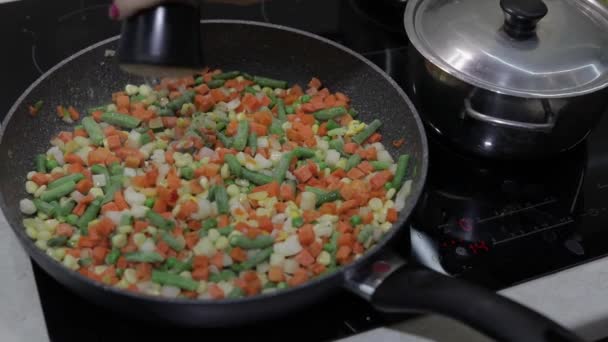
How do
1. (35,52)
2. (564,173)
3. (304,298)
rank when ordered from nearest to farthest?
(304,298)
(564,173)
(35,52)

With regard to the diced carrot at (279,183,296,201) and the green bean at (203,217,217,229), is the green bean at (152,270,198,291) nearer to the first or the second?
the green bean at (203,217,217,229)

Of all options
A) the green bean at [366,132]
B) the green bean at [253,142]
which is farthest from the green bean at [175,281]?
the green bean at [366,132]

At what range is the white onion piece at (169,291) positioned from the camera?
867mm

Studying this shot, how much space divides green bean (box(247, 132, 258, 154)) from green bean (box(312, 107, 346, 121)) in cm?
12

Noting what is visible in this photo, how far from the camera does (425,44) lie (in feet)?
3.48

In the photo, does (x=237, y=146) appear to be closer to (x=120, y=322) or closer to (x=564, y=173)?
(x=120, y=322)

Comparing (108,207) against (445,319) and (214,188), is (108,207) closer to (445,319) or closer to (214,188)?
(214,188)

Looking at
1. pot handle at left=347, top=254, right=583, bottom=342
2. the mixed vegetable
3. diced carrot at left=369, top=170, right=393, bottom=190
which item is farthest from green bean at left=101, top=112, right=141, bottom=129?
pot handle at left=347, top=254, right=583, bottom=342

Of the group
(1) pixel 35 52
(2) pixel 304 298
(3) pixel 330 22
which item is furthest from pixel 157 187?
(3) pixel 330 22

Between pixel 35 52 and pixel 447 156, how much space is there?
0.77 meters

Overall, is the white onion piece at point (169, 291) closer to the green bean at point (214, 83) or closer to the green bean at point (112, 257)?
the green bean at point (112, 257)

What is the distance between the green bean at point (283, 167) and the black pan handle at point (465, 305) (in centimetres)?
31

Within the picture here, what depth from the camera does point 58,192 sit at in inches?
39.5

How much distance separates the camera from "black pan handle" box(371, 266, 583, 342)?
0.69 metres
